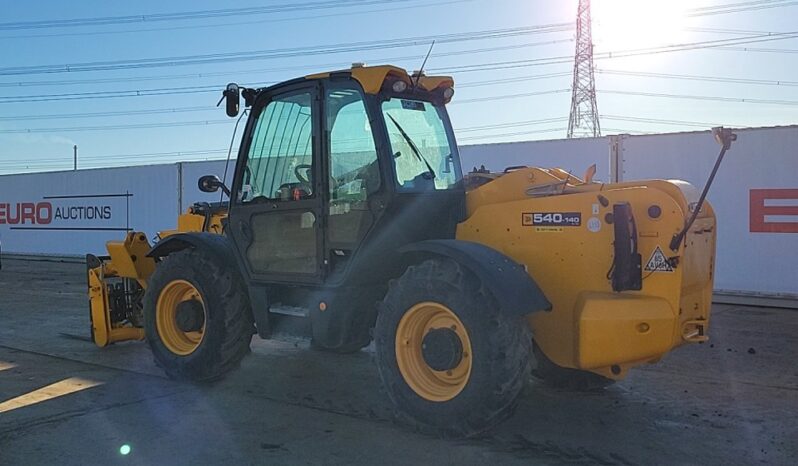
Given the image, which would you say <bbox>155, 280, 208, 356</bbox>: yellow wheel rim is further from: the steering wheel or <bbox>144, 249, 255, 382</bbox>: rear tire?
the steering wheel

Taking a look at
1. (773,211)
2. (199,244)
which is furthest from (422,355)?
(773,211)

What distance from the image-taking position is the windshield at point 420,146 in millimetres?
5312

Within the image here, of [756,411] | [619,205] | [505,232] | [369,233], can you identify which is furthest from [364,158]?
[756,411]

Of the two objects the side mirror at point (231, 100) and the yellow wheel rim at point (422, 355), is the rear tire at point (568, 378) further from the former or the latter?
the side mirror at point (231, 100)

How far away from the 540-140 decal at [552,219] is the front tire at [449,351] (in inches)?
26.4

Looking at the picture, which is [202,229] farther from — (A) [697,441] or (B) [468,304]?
(A) [697,441]

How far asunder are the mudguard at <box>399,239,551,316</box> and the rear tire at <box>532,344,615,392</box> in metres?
1.29

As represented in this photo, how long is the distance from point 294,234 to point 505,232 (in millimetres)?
1648

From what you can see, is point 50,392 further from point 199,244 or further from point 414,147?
point 414,147

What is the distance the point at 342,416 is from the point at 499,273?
162 centimetres

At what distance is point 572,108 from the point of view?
31375 millimetres

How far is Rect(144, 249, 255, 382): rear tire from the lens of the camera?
5965mm

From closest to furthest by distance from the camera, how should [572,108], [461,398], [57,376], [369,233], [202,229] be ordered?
[461,398]
[369,233]
[57,376]
[202,229]
[572,108]

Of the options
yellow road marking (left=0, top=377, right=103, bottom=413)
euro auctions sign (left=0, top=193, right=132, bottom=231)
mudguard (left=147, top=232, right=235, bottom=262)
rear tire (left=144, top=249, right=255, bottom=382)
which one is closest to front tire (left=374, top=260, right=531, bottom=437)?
rear tire (left=144, top=249, right=255, bottom=382)
